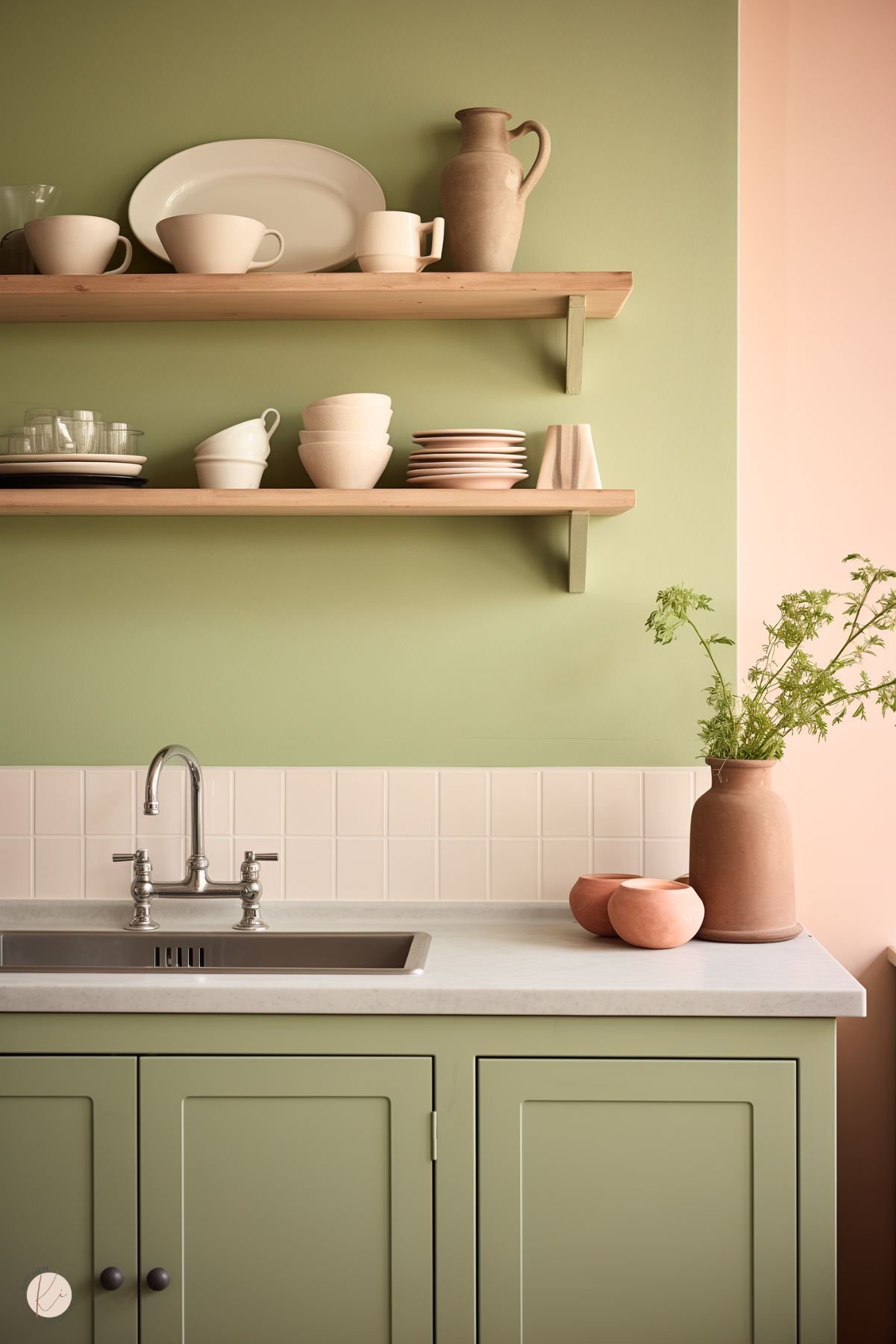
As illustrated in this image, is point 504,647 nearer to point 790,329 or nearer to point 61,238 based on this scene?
point 790,329

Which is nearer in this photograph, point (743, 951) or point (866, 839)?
point (743, 951)

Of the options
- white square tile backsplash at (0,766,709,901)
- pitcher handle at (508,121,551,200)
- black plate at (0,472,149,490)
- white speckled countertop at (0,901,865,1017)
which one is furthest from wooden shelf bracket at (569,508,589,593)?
black plate at (0,472,149,490)

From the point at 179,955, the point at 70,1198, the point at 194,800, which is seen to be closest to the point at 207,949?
the point at 179,955

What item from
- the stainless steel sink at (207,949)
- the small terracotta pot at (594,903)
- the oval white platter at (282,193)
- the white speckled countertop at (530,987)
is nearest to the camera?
the white speckled countertop at (530,987)

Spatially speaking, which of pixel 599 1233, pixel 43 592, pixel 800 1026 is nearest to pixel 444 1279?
pixel 599 1233

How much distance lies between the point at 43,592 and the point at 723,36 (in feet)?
5.70

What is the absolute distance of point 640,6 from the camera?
7.77 ft

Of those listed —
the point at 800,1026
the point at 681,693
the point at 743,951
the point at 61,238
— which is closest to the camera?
the point at 800,1026

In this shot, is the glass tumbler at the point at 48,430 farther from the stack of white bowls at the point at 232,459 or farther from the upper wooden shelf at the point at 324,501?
the stack of white bowls at the point at 232,459

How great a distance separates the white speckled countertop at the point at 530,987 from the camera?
5.89 ft

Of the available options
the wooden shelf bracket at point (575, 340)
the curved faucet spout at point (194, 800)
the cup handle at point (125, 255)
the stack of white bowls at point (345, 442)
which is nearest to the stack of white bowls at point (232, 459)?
the stack of white bowls at point (345, 442)

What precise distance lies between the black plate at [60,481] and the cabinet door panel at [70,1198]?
1.01 m

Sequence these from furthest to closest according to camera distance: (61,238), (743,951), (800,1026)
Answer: (61,238) → (743,951) → (800,1026)

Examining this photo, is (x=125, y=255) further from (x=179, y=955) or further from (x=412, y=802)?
(x=179, y=955)
